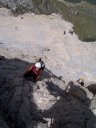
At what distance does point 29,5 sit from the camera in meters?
33.4

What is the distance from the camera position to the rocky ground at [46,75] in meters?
15.6

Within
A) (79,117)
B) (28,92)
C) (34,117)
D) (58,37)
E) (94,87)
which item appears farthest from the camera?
(58,37)

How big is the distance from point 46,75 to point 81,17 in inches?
599

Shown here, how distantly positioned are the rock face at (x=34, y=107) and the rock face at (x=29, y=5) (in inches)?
541

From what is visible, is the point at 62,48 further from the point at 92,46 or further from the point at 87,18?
the point at 87,18

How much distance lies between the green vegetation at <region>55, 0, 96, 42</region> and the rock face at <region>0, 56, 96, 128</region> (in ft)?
46.7

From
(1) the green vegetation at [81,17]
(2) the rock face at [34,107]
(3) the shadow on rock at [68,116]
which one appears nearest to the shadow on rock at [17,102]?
(2) the rock face at [34,107]

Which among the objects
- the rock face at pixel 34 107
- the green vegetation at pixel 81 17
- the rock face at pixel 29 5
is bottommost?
the green vegetation at pixel 81 17

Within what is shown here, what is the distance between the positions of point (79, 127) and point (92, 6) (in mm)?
25243

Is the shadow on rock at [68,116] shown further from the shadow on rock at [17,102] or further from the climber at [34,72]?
the climber at [34,72]

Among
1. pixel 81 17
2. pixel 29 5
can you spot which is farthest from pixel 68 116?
→ pixel 81 17

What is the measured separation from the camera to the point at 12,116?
15.4m

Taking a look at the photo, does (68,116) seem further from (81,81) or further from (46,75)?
(81,81)

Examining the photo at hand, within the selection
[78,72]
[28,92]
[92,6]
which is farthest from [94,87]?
[92,6]
